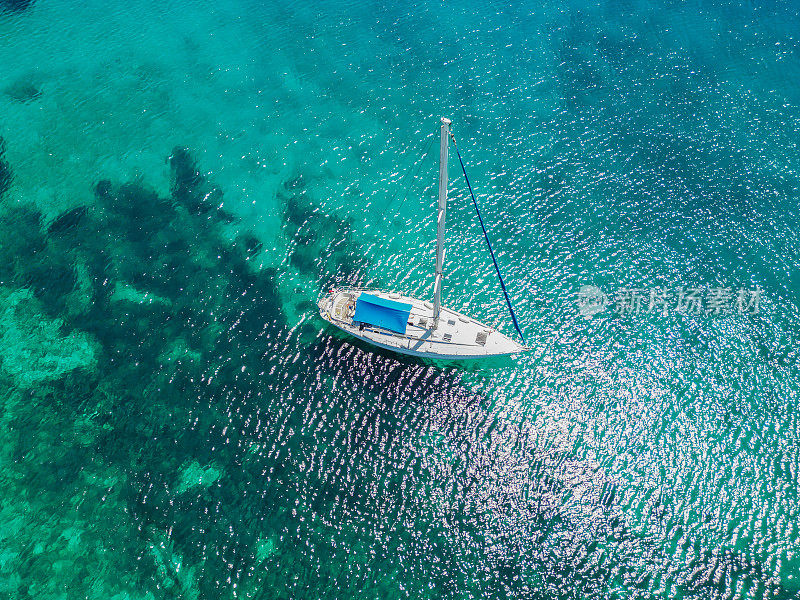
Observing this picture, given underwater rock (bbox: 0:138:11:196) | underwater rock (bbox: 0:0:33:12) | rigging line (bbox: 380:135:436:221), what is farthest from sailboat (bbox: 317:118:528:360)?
underwater rock (bbox: 0:0:33:12)

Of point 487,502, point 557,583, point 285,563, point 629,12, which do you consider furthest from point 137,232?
point 629,12

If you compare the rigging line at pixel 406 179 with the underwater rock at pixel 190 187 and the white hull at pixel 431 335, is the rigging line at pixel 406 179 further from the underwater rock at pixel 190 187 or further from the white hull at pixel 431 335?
the underwater rock at pixel 190 187

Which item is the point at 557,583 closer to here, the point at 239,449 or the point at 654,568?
the point at 654,568

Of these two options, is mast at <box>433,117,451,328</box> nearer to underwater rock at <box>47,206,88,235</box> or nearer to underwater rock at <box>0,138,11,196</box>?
underwater rock at <box>47,206,88,235</box>

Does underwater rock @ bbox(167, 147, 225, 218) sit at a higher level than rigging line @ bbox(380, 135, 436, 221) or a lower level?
higher

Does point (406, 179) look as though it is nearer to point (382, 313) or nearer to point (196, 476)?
point (382, 313)
